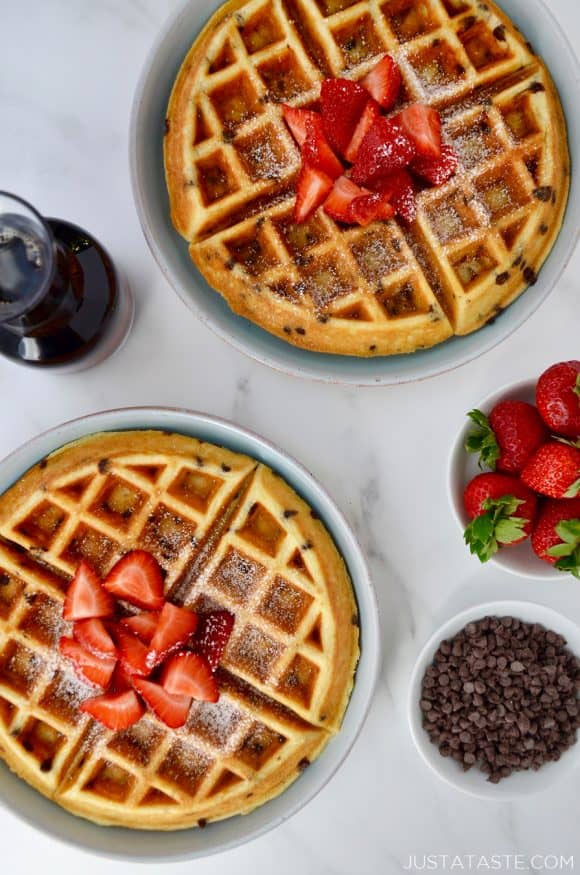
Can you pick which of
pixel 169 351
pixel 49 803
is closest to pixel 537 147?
pixel 169 351

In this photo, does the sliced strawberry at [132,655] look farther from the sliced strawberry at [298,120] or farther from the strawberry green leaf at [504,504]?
the sliced strawberry at [298,120]

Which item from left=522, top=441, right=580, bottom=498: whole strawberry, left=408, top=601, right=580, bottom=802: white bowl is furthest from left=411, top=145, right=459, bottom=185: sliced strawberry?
left=408, top=601, right=580, bottom=802: white bowl

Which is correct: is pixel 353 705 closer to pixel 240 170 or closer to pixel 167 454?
pixel 167 454

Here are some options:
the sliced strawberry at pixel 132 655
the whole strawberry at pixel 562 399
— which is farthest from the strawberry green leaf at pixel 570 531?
the sliced strawberry at pixel 132 655

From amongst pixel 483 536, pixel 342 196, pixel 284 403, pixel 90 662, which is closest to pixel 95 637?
pixel 90 662

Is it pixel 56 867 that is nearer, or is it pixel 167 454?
pixel 167 454

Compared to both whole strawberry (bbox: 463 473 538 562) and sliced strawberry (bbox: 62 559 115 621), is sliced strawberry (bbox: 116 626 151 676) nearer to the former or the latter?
sliced strawberry (bbox: 62 559 115 621)
